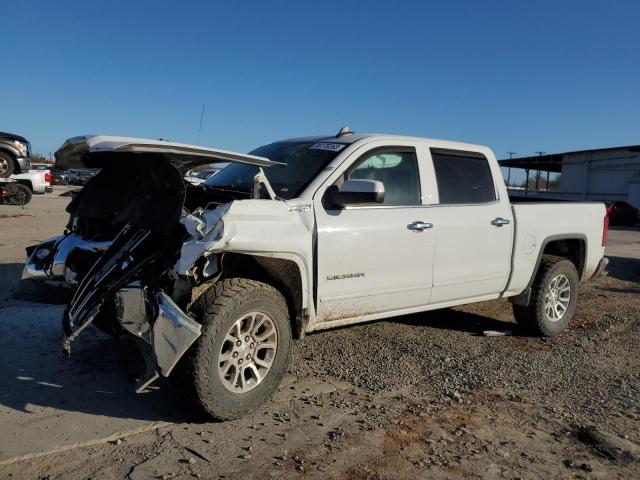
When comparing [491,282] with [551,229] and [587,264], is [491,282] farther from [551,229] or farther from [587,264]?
[587,264]

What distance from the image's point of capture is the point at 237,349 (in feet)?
12.3

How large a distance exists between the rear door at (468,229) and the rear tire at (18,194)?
18199 mm

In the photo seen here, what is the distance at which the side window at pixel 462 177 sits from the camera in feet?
17.2

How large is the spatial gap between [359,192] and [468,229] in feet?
5.13

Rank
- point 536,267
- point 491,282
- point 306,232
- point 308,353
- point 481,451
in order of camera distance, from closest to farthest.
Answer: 1. point 481,451
2. point 306,232
3. point 308,353
4. point 491,282
5. point 536,267

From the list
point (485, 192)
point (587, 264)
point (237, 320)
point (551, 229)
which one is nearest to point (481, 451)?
point (237, 320)

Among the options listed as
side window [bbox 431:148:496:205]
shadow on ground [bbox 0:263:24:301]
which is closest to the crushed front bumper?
side window [bbox 431:148:496:205]

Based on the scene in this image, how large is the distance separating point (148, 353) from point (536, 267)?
167 inches

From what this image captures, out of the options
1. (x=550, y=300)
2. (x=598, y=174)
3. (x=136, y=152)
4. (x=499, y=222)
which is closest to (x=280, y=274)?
(x=136, y=152)

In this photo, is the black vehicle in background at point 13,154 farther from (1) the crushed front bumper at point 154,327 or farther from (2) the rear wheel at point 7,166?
(1) the crushed front bumper at point 154,327

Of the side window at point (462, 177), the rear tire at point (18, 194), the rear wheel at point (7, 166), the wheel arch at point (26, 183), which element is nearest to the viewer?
the side window at point (462, 177)

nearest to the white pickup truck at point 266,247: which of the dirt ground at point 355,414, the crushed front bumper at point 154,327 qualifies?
the crushed front bumper at point 154,327

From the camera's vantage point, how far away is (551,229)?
6.07 meters

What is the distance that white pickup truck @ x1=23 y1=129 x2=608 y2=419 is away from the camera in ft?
11.7
